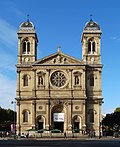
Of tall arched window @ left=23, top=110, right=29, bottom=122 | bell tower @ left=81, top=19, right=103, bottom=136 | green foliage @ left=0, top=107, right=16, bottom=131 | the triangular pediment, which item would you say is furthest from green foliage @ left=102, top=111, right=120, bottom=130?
tall arched window @ left=23, top=110, right=29, bottom=122

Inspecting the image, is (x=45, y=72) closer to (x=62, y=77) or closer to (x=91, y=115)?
(x=62, y=77)

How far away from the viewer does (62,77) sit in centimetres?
9225

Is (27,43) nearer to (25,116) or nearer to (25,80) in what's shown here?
(25,80)

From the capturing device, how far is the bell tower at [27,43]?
94.3 m

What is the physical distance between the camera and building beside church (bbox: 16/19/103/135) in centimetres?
9031

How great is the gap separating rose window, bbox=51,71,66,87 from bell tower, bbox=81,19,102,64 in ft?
20.9

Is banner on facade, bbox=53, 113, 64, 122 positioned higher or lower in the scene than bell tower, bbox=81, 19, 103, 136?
lower

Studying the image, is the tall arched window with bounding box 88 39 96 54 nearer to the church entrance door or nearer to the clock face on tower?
the clock face on tower

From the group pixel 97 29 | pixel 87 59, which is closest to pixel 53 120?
pixel 87 59

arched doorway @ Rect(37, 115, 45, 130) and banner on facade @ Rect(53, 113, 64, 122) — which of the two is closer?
arched doorway @ Rect(37, 115, 45, 130)

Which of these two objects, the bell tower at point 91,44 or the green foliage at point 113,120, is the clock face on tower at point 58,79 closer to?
the bell tower at point 91,44

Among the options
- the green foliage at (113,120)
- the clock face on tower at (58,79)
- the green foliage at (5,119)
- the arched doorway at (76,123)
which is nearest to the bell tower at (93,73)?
the arched doorway at (76,123)

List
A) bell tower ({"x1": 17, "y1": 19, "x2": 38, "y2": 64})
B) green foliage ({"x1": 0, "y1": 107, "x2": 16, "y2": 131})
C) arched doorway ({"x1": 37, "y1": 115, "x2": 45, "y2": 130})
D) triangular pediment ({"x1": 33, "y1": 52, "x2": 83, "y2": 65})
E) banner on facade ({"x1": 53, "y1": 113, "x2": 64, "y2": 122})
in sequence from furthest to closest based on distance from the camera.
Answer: green foliage ({"x1": 0, "y1": 107, "x2": 16, "y2": 131})
bell tower ({"x1": 17, "y1": 19, "x2": 38, "y2": 64})
triangular pediment ({"x1": 33, "y1": 52, "x2": 83, "y2": 65})
banner on facade ({"x1": 53, "y1": 113, "x2": 64, "y2": 122})
arched doorway ({"x1": 37, "y1": 115, "x2": 45, "y2": 130})

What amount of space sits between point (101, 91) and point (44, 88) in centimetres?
1234
